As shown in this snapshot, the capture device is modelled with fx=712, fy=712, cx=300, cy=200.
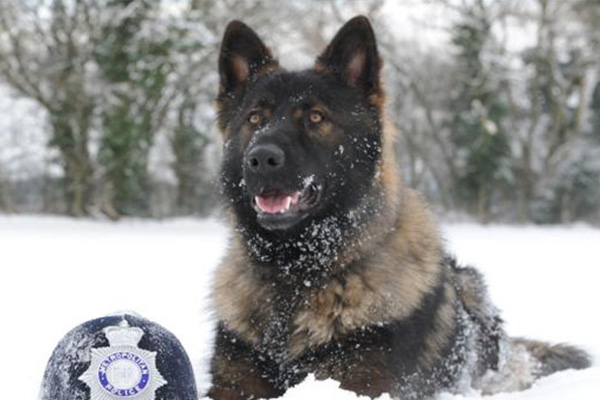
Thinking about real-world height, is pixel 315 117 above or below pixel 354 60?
below

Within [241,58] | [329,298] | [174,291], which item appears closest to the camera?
[329,298]

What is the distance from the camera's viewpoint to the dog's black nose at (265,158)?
3.42 meters

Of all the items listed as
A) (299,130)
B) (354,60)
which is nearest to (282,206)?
(299,130)

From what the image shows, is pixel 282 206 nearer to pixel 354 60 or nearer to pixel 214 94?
pixel 354 60

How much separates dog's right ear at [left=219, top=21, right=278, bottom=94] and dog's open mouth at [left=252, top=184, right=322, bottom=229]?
0.84 meters

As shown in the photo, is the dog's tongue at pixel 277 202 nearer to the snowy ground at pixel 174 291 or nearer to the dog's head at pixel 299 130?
the dog's head at pixel 299 130

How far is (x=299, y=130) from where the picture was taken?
12.0 ft

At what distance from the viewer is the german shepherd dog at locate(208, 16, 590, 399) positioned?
11.4 ft

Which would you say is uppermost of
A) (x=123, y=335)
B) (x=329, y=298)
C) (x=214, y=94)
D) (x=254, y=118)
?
(x=214, y=94)

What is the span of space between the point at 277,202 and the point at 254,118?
0.53m

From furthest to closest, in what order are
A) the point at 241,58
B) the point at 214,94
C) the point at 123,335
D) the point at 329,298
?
the point at 214,94
the point at 241,58
the point at 329,298
the point at 123,335

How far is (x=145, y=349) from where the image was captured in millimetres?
2723

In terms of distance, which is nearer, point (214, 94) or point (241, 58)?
point (241, 58)

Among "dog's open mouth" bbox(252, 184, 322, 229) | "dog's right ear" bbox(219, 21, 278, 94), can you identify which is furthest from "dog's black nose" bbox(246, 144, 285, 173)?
"dog's right ear" bbox(219, 21, 278, 94)
